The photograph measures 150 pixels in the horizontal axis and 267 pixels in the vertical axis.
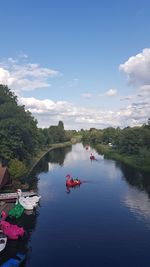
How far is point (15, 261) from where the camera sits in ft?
105

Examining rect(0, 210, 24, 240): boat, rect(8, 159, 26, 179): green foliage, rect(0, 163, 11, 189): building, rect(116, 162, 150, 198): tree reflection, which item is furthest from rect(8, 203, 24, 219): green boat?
rect(116, 162, 150, 198): tree reflection

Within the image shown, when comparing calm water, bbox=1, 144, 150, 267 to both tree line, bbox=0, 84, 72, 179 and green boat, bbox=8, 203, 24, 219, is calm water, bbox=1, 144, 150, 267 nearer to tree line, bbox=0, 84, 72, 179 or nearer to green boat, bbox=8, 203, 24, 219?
green boat, bbox=8, 203, 24, 219

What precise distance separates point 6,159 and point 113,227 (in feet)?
114

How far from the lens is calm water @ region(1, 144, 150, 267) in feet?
116

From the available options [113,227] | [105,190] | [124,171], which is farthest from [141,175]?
[113,227]

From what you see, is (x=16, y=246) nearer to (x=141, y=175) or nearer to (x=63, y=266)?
(x=63, y=266)

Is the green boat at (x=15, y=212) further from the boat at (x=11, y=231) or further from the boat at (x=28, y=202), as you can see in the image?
the boat at (x=11, y=231)

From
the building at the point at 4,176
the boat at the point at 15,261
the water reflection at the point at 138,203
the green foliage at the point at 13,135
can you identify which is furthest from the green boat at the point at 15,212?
the green foliage at the point at 13,135

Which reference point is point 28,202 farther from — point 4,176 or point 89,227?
point 4,176

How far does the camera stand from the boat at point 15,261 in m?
31.4

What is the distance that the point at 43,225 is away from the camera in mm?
45344

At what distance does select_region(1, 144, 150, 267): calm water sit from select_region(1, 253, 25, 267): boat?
2.73 ft

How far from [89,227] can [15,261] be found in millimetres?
14613

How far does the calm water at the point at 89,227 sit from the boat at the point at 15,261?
2.73 feet
